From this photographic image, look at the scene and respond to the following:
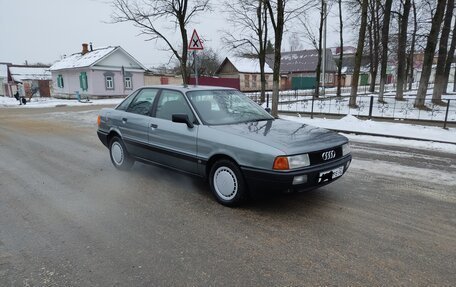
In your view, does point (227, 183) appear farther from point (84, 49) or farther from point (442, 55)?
point (84, 49)

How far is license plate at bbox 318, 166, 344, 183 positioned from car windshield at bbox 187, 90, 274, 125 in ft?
4.50

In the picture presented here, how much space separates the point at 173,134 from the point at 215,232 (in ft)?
5.71

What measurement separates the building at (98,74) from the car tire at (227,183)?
30.2 meters

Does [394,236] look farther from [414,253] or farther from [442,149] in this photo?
[442,149]

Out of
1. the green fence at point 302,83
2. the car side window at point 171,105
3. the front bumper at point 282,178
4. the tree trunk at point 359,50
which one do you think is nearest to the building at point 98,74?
the green fence at point 302,83

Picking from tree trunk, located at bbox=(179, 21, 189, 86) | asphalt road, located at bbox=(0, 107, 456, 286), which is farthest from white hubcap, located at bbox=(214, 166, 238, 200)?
tree trunk, located at bbox=(179, 21, 189, 86)

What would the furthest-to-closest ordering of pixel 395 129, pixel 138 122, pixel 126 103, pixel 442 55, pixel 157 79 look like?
1. pixel 157 79
2. pixel 442 55
3. pixel 395 129
4. pixel 126 103
5. pixel 138 122

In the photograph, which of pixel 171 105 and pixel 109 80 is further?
pixel 109 80

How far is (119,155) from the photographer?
19.8 ft

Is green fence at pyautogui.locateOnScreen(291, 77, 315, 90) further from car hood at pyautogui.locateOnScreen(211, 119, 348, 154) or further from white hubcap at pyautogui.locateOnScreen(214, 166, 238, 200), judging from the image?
white hubcap at pyautogui.locateOnScreen(214, 166, 238, 200)

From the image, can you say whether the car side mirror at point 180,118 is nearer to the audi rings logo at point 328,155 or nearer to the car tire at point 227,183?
the car tire at point 227,183

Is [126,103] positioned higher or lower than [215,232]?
higher

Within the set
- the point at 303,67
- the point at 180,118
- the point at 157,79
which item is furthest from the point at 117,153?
the point at 303,67

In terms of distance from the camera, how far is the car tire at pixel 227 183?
411cm
